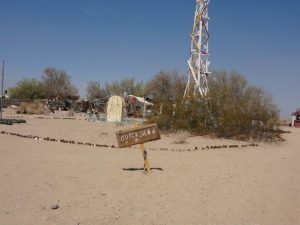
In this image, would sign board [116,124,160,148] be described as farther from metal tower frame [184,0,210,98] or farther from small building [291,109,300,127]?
small building [291,109,300,127]

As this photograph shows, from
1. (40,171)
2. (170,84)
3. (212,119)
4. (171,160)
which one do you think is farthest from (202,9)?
(170,84)

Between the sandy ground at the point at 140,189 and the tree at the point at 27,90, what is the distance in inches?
2170

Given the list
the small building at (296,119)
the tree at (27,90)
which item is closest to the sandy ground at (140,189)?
the small building at (296,119)

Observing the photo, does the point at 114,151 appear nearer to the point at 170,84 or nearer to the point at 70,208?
the point at 70,208

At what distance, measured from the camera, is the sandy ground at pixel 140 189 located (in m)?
6.05

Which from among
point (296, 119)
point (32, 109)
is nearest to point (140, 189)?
point (32, 109)

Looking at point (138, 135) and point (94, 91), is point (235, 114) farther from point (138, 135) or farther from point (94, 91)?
point (94, 91)

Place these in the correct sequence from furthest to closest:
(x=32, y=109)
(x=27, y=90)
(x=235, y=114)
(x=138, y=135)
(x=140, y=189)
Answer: (x=27, y=90) → (x=32, y=109) → (x=235, y=114) → (x=138, y=135) → (x=140, y=189)

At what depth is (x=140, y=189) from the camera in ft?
25.4

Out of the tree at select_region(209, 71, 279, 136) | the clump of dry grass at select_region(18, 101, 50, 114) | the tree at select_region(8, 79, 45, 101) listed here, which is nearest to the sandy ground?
the tree at select_region(209, 71, 279, 136)

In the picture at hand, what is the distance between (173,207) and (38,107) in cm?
3501

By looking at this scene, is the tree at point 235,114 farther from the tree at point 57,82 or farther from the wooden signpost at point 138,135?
the tree at point 57,82

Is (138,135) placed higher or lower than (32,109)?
lower

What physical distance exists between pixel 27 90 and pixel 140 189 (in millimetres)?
61663
